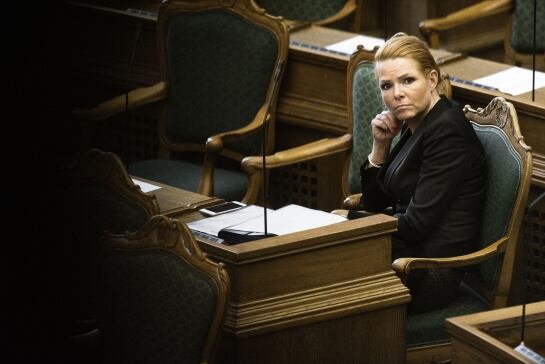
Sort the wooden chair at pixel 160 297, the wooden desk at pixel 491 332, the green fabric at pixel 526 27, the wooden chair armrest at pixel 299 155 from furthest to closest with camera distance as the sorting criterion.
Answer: the green fabric at pixel 526 27 → the wooden chair armrest at pixel 299 155 → the wooden chair at pixel 160 297 → the wooden desk at pixel 491 332

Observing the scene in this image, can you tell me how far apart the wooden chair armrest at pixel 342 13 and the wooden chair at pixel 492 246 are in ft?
6.44

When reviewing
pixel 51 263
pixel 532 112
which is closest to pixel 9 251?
pixel 51 263

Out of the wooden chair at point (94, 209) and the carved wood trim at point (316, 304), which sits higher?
the wooden chair at point (94, 209)

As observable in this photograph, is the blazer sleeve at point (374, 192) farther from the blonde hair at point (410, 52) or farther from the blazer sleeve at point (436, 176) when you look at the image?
the blonde hair at point (410, 52)

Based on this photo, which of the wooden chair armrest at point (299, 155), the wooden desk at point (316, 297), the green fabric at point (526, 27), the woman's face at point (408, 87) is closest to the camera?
the wooden desk at point (316, 297)

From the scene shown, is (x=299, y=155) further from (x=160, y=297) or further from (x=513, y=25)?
(x=160, y=297)

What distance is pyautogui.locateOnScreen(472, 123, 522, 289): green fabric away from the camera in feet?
11.6

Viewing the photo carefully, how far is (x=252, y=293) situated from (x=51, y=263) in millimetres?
1552

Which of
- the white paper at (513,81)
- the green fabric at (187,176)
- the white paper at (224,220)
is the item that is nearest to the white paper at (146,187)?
the white paper at (224,220)

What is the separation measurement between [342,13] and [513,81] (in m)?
1.35

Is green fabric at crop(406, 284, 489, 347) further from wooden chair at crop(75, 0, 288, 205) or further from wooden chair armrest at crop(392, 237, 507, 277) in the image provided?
wooden chair at crop(75, 0, 288, 205)

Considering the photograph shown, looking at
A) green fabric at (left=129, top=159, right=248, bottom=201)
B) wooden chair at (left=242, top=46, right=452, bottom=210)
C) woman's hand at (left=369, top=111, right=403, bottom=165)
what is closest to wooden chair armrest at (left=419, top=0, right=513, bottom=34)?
wooden chair at (left=242, top=46, right=452, bottom=210)

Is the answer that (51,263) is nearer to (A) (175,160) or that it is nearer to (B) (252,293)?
(B) (252,293)

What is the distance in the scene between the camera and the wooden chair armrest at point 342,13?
5602 mm
